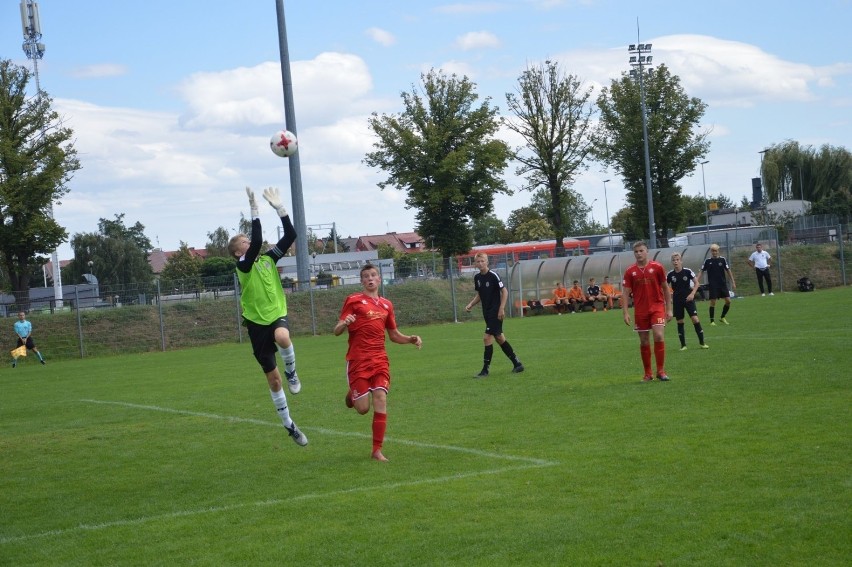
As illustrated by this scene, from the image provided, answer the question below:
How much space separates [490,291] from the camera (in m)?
17.4

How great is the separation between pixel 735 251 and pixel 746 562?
143 ft

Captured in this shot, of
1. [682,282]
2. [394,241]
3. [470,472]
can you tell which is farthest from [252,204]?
[394,241]

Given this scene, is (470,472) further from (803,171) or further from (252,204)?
(803,171)

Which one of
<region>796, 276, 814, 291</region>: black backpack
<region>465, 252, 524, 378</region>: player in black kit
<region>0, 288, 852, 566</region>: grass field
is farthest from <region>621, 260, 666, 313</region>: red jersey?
<region>796, 276, 814, 291</region>: black backpack

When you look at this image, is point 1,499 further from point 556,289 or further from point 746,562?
point 556,289

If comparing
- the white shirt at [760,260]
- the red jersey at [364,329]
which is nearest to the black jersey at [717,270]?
the white shirt at [760,260]

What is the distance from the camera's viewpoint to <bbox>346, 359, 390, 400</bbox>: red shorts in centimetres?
997

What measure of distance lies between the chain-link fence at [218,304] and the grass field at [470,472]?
19.8 meters

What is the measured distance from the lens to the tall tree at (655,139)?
56156 millimetres

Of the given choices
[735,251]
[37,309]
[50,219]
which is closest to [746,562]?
[37,309]

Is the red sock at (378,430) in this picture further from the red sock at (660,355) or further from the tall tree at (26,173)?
the tall tree at (26,173)

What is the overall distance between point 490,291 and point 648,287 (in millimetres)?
3399

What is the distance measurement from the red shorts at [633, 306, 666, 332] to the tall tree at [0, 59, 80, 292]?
32112 mm

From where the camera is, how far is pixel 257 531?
23.3 feet
